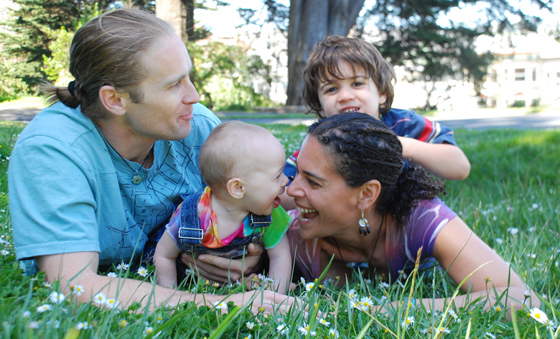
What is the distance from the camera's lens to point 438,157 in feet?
Answer: 10.2

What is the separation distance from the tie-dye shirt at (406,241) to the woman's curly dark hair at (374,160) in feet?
0.18

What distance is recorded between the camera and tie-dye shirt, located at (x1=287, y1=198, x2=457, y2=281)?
252 cm

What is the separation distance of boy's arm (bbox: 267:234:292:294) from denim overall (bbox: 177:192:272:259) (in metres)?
0.12

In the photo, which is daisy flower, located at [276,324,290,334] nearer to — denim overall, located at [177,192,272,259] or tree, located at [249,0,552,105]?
denim overall, located at [177,192,272,259]

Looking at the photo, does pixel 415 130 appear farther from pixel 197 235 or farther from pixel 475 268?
pixel 197 235

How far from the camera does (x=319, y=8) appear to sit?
1460 centimetres

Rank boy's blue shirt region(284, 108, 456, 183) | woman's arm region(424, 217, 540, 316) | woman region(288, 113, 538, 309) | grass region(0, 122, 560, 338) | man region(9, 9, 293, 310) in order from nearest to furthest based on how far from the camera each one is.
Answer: grass region(0, 122, 560, 338)
man region(9, 9, 293, 310)
woman's arm region(424, 217, 540, 316)
woman region(288, 113, 538, 309)
boy's blue shirt region(284, 108, 456, 183)

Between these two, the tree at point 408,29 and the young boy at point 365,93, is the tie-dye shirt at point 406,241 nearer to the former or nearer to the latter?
the young boy at point 365,93

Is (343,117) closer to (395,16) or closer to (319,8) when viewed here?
(319,8)

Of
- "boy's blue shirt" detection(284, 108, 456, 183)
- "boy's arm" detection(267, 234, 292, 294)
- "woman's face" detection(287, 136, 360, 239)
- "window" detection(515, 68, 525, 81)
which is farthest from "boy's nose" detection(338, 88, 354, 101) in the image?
"window" detection(515, 68, 525, 81)

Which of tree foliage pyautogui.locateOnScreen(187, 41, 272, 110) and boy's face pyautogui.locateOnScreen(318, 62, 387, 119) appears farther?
tree foliage pyautogui.locateOnScreen(187, 41, 272, 110)

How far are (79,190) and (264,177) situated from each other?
0.90 m

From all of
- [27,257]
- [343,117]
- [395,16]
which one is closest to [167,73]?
[343,117]

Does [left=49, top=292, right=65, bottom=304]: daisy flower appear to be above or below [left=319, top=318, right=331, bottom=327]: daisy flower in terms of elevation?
above
